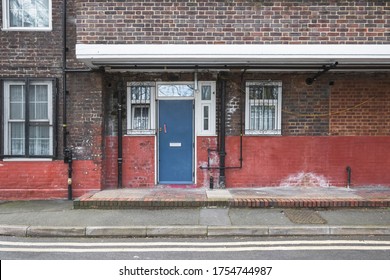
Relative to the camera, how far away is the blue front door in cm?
971

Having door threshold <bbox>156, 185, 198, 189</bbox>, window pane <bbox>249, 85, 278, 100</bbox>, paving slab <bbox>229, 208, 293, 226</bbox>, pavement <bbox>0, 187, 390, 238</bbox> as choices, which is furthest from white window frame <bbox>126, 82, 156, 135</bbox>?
paving slab <bbox>229, 208, 293, 226</bbox>

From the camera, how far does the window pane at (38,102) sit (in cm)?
949

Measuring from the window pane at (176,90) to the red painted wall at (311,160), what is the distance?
1.57 metres

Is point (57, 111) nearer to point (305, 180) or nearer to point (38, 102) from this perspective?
point (38, 102)

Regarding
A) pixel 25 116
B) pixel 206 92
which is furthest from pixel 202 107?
pixel 25 116

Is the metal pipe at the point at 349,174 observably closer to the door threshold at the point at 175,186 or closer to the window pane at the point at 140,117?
the door threshold at the point at 175,186

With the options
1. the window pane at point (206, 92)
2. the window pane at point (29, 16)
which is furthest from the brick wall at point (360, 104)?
the window pane at point (29, 16)

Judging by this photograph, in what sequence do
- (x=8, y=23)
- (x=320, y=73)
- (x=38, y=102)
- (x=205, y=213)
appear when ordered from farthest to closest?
(x=38, y=102) < (x=8, y=23) < (x=320, y=73) < (x=205, y=213)

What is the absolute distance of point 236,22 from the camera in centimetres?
846

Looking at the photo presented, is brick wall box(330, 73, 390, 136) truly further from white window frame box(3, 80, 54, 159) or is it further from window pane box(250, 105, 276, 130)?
white window frame box(3, 80, 54, 159)

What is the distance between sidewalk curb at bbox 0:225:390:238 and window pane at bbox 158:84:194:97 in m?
4.02

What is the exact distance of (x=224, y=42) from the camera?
844 cm

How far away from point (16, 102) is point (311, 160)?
24.9 feet

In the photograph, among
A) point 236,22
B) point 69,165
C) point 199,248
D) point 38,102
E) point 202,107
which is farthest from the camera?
point 202,107
